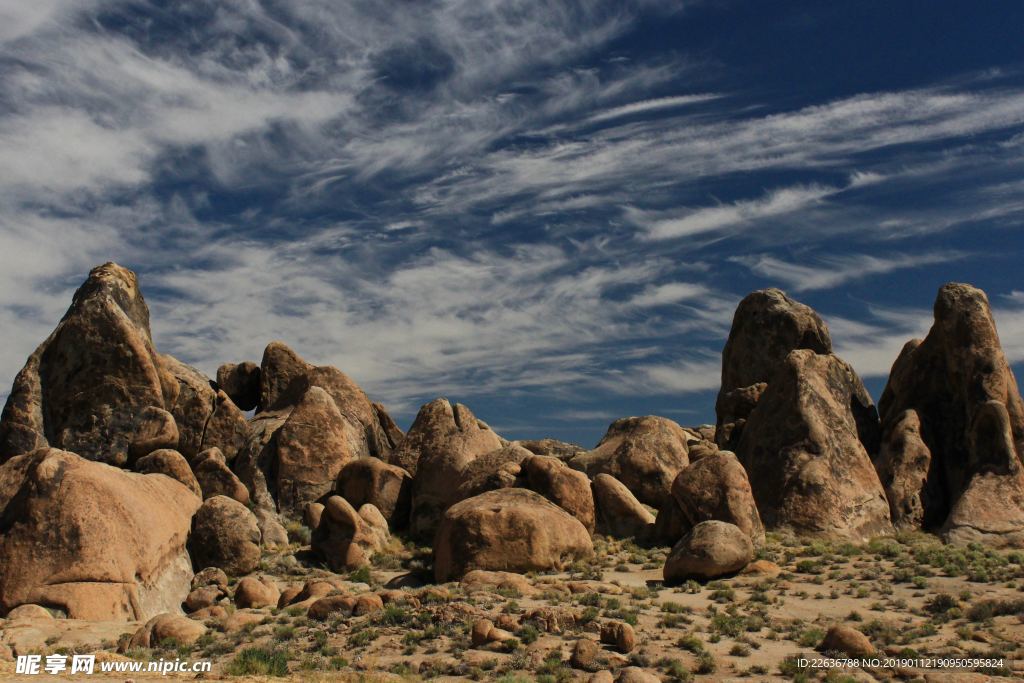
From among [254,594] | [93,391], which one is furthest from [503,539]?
[93,391]

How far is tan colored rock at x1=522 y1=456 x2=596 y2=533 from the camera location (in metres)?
32.4

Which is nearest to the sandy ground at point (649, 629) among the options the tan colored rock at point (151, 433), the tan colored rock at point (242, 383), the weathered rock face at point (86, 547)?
the weathered rock face at point (86, 547)

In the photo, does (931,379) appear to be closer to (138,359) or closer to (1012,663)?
(1012,663)

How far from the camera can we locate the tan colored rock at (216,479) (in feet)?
110

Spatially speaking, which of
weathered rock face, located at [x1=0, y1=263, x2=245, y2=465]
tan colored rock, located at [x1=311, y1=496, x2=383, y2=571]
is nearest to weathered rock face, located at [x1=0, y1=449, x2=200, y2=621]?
tan colored rock, located at [x1=311, y1=496, x2=383, y2=571]

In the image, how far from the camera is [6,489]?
96.5 ft

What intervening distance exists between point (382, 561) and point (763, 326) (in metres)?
28.1

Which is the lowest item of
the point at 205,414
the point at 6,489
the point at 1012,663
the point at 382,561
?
the point at 1012,663

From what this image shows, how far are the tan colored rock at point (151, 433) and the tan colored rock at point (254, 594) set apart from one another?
10079 millimetres

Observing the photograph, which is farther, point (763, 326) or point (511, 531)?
A: point (763, 326)

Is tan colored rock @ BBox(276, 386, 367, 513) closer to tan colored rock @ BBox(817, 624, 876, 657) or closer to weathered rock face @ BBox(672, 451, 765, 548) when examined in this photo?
weathered rock face @ BBox(672, 451, 765, 548)

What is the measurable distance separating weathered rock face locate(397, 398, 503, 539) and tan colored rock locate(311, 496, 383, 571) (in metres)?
3.22

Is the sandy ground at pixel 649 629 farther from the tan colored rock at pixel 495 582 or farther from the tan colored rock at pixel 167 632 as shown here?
the tan colored rock at pixel 167 632

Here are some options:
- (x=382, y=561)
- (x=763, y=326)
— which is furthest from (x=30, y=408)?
(x=763, y=326)
